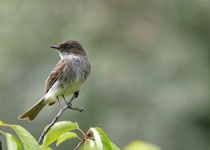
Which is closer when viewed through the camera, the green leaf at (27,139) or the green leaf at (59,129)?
the green leaf at (27,139)

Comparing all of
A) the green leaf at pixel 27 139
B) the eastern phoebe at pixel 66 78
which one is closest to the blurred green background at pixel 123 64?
the eastern phoebe at pixel 66 78

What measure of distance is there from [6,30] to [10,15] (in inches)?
17.8

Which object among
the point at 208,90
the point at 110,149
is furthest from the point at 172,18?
the point at 110,149

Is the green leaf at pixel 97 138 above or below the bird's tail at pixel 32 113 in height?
above

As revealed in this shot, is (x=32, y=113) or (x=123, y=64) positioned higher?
(x=123, y=64)

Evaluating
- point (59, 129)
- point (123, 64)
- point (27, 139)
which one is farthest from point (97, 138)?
point (123, 64)

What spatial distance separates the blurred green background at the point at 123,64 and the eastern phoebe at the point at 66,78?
328 centimetres

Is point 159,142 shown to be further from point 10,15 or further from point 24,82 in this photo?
point 10,15

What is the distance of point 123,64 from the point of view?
9328 mm

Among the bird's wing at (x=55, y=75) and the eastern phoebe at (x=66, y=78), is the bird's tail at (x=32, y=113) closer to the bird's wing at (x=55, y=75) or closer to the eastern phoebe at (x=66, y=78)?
the eastern phoebe at (x=66, y=78)

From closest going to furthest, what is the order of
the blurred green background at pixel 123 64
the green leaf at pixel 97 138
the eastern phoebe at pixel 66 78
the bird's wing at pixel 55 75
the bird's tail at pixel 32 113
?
1. the green leaf at pixel 97 138
2. the bird's tail at pixel 32 113
3. the eastern phoebe at pixel 66 78
4. the bird's wing at pixel 55 75
5. the blurred green background at pixel 123 64

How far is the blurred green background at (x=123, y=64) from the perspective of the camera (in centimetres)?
847

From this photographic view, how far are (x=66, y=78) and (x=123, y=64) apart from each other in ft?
16.1

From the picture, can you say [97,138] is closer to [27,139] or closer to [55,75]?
[27,139]
